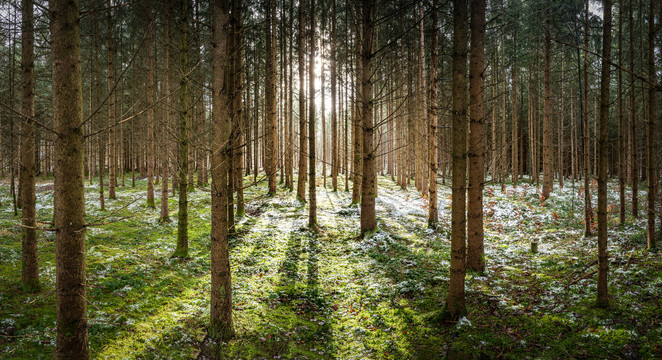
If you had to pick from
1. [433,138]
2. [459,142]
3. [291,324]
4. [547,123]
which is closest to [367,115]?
[433,138]

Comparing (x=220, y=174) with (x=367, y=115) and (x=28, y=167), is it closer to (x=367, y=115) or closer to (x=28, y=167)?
(x=28, y=167)

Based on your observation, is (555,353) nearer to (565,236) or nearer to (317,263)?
(317,263)

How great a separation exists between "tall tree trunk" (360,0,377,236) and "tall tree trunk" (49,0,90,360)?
7.79 m

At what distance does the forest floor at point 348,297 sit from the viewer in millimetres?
4766

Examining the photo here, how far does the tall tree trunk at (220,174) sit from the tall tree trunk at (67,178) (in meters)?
1.85

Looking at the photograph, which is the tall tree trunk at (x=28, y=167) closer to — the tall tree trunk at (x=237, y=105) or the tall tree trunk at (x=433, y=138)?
the tall tree trunk at (x=237, y=105)

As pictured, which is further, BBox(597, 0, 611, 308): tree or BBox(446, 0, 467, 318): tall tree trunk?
BBox(446, 0, 467, 318): tall tree trunk

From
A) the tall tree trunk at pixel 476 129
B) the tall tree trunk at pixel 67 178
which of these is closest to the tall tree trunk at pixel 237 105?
the tall tree trunk at pixel 67 178

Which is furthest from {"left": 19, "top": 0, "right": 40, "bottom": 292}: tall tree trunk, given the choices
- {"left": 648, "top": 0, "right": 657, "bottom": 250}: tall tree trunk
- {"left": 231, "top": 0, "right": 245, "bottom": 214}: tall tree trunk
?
{"left": 648, "top": 0, "right": 657, "bottom": 250}: tall tree trunk

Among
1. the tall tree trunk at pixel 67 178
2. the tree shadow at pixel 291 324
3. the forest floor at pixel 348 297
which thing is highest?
the tall tree trunk at pixel 67 178

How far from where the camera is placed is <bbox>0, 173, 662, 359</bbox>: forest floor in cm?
477

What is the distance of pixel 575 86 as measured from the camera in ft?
93.0

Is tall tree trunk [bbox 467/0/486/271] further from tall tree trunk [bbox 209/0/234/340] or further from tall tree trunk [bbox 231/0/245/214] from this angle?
tall tree trunk [bbox 209/0/234/340]

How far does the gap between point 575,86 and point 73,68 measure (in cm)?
3693
